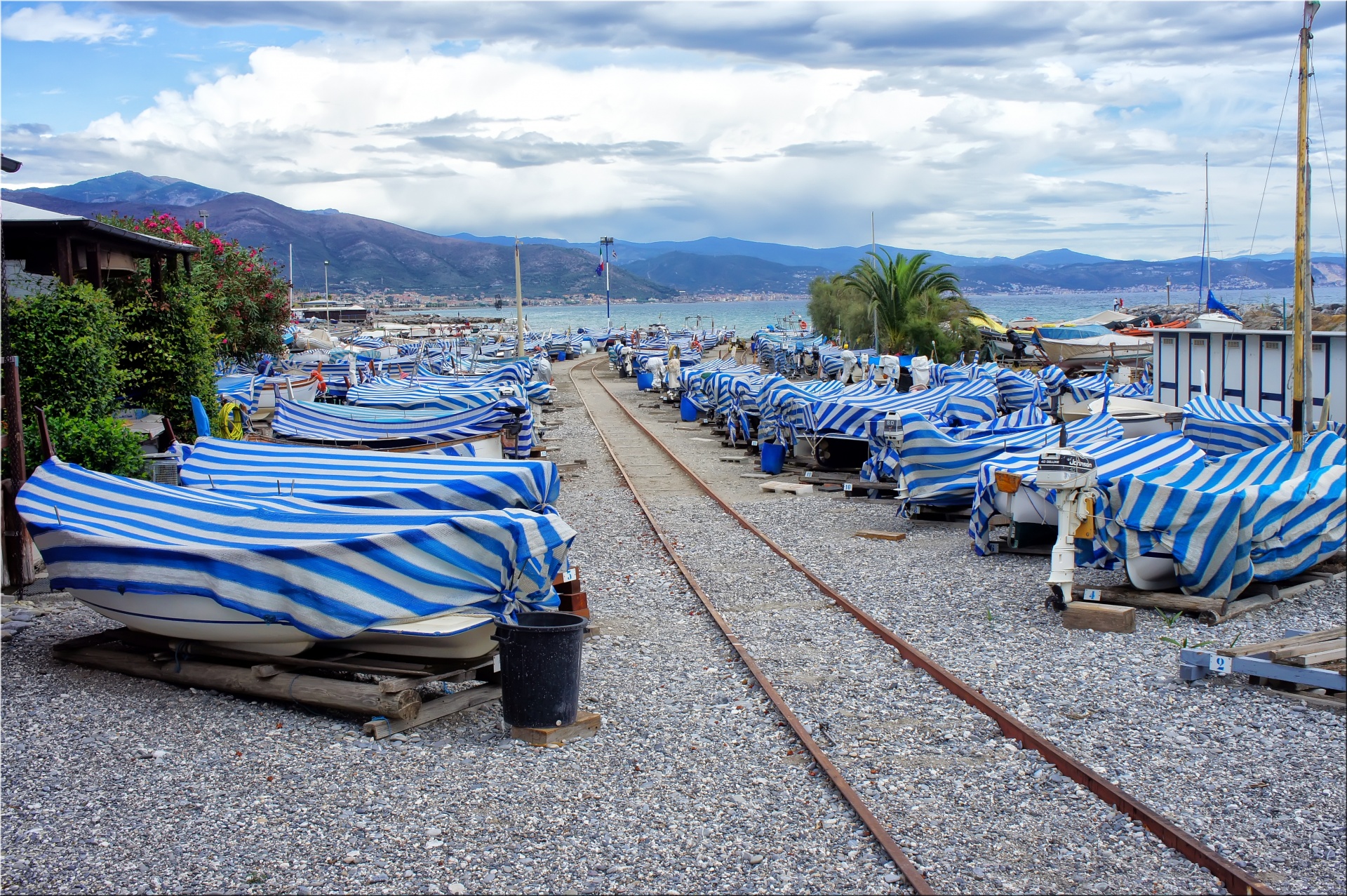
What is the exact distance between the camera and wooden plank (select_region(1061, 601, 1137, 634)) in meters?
10.1

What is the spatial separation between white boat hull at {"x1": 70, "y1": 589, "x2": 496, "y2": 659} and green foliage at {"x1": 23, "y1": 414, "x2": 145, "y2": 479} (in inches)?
177

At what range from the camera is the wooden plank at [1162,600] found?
34.4ft

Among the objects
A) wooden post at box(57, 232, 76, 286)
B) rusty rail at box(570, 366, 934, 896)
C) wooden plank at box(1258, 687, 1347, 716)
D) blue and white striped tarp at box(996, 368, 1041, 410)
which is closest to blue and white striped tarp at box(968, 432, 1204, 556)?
rusty rail at box(570, 366, 934, 896)

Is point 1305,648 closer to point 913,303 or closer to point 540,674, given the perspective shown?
point 540,674

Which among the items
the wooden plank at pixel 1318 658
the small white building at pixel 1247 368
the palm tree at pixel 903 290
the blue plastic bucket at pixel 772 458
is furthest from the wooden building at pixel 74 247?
the palm tree at pixel 903 290

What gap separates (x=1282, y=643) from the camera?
343 inches

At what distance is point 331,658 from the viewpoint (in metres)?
8.48

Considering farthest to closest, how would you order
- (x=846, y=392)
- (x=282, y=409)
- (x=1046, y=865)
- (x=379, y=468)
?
1. (x=846, y=392)
2. (x=282, y=409)
3. (x=379, y=468)
4. (x=1046, y=865)

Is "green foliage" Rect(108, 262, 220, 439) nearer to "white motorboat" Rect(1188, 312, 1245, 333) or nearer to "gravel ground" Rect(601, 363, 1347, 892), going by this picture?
"gravel ground" Rect(601, 363, 1347, 892)

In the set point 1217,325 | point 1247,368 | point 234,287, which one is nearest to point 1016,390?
point 1217,325

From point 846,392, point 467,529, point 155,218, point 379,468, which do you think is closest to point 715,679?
point 467,529

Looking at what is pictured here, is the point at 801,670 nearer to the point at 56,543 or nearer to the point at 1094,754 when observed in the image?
the point at 1094,754

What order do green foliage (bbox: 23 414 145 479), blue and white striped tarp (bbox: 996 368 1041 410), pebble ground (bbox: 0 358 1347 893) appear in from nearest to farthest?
1. pebble ground (bbox: 0 358 1347 893)
2. green foliage (bbox: 23 414 145 479)
3. blue and white striped tarp (bbox: 996 368 1041 410)

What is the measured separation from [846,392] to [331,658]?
18832 millimetres
